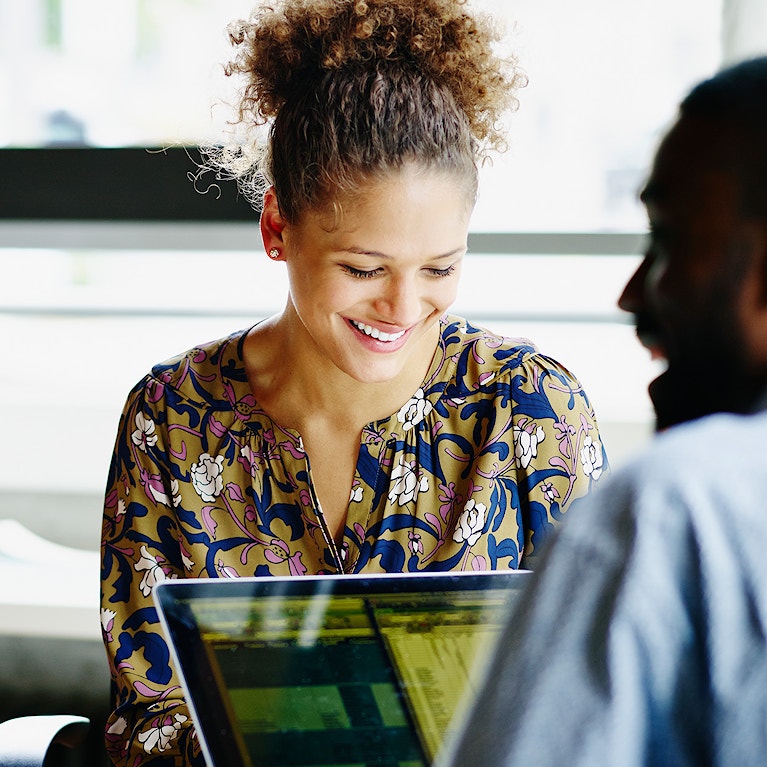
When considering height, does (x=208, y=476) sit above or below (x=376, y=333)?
below

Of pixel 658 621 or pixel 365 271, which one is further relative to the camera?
pixel 365 271

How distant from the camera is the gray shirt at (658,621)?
1.18 feet

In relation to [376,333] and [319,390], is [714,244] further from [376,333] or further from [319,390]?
[319,390]

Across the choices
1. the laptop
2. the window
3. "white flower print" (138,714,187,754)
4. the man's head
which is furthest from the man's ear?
the window

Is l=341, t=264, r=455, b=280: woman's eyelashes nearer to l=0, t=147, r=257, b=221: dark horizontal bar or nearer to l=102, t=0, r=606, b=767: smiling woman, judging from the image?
l=102, t=0, r=606, b=767: smiling woman

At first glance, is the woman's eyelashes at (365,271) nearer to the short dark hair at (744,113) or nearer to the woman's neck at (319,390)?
the woman's neck at (319,390)

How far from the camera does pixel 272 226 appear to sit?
1.36 m

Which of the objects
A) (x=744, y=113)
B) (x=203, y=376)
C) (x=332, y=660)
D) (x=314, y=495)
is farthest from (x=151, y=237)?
(x=744, y=113)

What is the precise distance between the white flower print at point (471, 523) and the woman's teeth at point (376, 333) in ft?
0.80

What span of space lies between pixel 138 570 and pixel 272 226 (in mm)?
500

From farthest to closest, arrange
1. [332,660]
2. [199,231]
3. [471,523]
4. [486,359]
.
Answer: [199,231], [486,359], [471,523], [332,660]

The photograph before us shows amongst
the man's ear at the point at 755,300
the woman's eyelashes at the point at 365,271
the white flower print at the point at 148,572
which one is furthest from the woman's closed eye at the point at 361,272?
the man's ear at the point at 755,300

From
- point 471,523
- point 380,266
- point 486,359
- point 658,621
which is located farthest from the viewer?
point 486,359

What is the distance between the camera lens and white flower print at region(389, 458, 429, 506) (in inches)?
54.3
